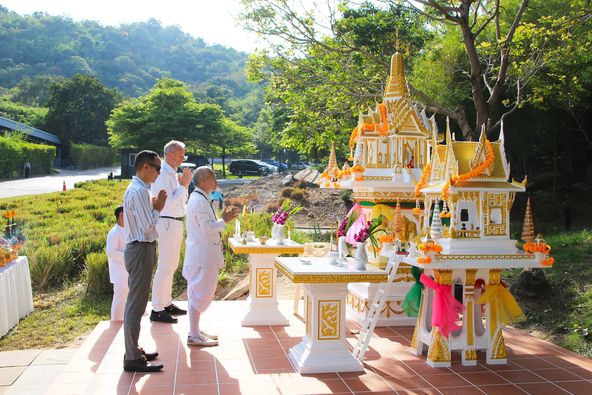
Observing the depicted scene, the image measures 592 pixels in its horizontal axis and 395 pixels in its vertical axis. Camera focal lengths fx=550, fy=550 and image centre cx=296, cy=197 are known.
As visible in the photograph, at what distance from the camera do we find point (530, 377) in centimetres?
492

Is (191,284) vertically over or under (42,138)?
under

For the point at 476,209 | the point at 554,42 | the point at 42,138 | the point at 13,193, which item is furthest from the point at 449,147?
the point at 42,138

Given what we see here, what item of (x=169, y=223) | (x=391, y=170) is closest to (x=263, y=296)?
(x=169, y=223)

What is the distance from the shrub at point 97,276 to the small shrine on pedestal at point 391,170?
175 inches

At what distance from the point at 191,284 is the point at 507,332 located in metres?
3.87

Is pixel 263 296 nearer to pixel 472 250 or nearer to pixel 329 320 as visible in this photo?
pixel 329 320

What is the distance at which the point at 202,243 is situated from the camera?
5367 mm

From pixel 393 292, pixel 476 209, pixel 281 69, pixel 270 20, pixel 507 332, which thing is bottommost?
pixel 507 332

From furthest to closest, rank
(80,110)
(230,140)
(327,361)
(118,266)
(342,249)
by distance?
(80,110), (230,140), (118,266), (342,249), (327,361)

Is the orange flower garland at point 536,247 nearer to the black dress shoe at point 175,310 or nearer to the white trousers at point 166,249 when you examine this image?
the white trousers at point 166,249

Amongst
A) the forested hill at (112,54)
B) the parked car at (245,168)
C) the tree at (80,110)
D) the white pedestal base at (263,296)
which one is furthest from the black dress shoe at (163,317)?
the forested hill at (112,54)

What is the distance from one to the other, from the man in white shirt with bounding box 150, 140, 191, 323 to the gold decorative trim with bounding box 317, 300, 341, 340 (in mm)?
2064

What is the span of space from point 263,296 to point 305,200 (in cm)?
1394

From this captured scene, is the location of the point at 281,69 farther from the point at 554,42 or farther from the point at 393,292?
the point at 393,292
